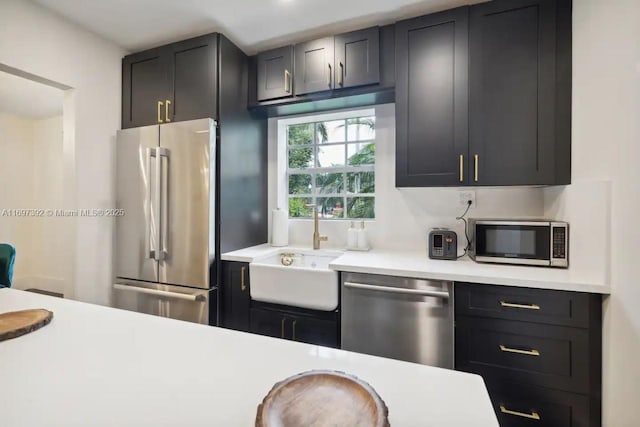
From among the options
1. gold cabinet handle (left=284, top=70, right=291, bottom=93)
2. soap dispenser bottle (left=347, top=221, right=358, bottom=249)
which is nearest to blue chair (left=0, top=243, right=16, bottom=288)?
gold cabinet handle (left=284, top=70, right=291, bottom=93)

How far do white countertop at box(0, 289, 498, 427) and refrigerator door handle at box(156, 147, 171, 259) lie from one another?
1238 mm

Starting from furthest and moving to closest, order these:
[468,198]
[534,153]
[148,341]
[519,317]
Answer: [468,198] → [534,153] → [519,317] → [148,341]

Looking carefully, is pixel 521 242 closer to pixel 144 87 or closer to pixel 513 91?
pixel 513 91

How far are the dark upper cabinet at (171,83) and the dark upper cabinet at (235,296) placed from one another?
114 cm

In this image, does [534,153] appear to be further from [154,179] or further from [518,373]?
[154,179]

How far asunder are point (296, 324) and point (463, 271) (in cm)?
108

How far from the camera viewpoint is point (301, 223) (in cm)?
263

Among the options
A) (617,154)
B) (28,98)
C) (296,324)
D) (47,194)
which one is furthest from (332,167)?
(47,194)

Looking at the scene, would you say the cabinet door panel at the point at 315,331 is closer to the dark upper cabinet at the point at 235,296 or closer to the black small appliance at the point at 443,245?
the dark upper cabinet at the point at 235,296

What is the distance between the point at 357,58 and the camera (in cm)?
202

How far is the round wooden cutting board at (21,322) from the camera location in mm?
838

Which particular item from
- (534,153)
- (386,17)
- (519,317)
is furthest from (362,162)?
(519,317)

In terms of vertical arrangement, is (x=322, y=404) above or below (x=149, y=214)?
below

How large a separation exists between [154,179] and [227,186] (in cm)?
54
